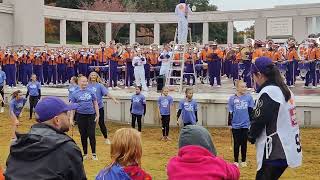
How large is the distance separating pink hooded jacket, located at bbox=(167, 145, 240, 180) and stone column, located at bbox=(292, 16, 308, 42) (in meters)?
45.2

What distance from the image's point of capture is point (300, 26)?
47844 mm

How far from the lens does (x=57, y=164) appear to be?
4.12 metres

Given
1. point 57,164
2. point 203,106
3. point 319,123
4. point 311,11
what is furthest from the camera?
point 311,11

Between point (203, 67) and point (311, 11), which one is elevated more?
point (311, 11)

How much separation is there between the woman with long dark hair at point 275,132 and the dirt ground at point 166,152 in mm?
4719

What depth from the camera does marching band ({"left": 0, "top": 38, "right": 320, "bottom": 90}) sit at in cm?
2238

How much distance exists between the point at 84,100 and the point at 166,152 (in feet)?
9.66

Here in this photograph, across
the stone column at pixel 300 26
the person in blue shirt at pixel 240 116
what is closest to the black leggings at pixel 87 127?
the person in blue shirt at pixel 240 116

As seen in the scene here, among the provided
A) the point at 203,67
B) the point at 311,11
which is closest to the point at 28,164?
the point at 203,67

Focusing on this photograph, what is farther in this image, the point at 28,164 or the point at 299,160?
the point at 299,160

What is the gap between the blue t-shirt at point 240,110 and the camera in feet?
36.0

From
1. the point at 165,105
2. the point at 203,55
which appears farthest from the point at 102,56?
the point at 165,105

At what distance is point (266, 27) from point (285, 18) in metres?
2.18

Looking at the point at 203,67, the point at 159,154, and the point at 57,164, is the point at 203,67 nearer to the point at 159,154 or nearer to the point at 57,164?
the point at 159,154
